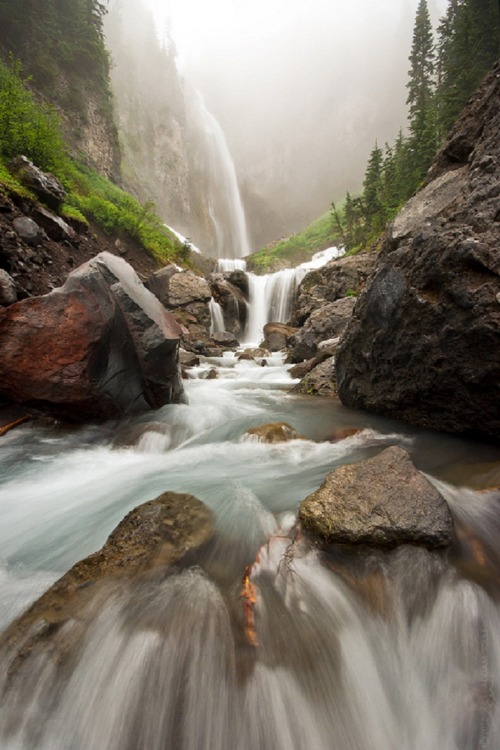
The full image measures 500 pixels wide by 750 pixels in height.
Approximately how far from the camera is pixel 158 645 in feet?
4.99

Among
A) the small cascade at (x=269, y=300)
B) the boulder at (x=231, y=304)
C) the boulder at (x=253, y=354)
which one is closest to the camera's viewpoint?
the boulder at (x=253, y=354)

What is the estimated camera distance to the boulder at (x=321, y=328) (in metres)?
10.0

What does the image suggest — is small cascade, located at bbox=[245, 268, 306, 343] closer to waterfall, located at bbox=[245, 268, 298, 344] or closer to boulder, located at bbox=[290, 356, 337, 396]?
waterfall, located at bbox=[245, 268, 298, 344]

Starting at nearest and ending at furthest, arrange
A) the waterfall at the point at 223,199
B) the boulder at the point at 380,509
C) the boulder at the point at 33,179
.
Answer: the boulder at the point at 380,509, the boulder at the point at 33,179, the waterfall at the point at 223,199

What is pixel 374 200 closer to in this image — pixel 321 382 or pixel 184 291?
pixel 184 291

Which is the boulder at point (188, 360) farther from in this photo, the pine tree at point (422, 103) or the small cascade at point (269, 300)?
the pine tree at point (422, 103)

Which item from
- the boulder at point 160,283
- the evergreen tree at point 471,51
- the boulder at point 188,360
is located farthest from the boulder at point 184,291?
the evergreen tree at point 471,51

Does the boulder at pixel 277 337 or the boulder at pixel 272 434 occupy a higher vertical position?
the boulder at pixel 277 337

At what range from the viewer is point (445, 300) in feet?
11.1

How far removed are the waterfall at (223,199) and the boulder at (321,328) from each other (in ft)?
141

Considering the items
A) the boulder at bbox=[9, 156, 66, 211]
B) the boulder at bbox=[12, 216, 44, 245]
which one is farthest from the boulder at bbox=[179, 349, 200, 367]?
the boulder at bbox=[9, 156, 66, 211]

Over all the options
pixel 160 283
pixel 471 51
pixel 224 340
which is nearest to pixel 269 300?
pixel 224 340

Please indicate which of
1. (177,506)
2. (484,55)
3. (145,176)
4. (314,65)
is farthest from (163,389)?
(314,65)

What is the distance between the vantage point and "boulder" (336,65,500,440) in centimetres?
312
